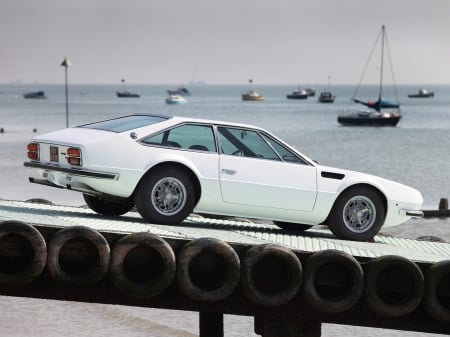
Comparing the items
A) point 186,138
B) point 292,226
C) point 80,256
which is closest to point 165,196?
point 186,138

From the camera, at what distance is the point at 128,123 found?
11.6m

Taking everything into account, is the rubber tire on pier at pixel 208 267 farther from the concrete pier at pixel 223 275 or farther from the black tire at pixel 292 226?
the black tire at pixel 292 226

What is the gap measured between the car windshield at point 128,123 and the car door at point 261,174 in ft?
2.57

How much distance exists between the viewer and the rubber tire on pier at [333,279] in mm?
10195

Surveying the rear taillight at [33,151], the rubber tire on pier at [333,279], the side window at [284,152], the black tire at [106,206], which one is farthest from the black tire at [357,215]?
the rear taillight at [33,151]

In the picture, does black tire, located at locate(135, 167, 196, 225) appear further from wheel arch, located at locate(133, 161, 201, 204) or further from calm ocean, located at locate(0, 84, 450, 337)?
calm ocean, located at locate(0, 84, 450, 337)

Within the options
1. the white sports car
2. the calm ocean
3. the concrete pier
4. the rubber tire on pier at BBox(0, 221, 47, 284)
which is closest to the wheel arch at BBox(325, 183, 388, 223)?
the white sports car

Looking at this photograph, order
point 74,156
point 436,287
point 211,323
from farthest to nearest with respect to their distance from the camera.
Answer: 1. point 211,323
2. point 74,156
3. point 436,287

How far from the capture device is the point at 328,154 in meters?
77.7

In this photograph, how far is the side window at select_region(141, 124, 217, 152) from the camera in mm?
11266

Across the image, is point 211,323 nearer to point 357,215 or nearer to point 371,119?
point 357,215

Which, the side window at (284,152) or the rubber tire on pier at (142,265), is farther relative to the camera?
the side window at (284,152)

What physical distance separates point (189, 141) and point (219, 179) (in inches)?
23.9

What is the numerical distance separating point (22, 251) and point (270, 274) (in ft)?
8.18
